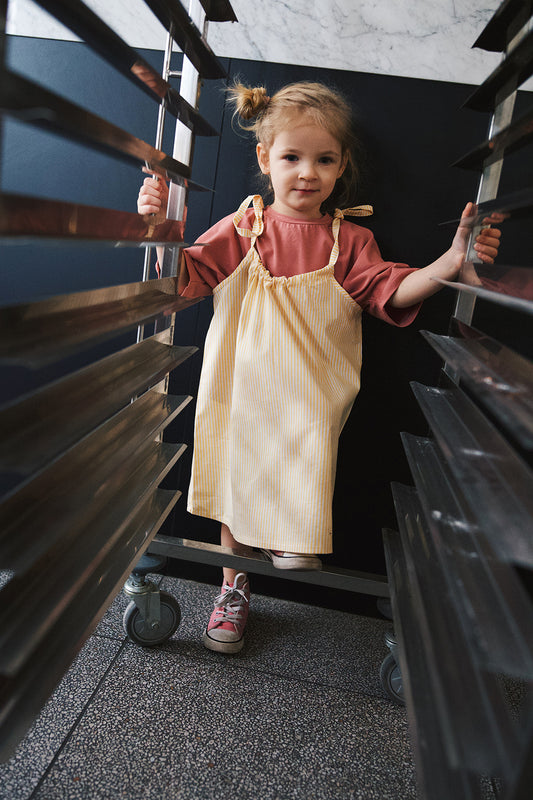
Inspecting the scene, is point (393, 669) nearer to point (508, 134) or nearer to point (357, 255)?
point (357, 255)

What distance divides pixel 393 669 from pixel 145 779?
0.49 m

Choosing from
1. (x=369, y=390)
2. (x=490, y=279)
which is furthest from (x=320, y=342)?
(x=490, y=279)

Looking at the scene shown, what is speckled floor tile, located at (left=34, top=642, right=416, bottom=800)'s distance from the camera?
0.96 m

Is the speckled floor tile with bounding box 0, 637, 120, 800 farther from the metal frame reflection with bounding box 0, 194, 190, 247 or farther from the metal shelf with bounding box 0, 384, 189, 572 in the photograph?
the metal frame reflection with bounding box 0, 194, 190, 247

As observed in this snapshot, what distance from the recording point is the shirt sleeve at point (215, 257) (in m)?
Result: 1.30

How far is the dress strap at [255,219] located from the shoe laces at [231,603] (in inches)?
28.9

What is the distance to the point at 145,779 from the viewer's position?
37.5 inches

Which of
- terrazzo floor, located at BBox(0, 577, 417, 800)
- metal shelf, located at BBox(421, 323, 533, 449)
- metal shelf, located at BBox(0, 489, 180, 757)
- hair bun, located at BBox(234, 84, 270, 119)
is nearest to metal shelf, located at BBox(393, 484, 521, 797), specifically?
metal shelf, located at BBox(421, 323, 533, 449)

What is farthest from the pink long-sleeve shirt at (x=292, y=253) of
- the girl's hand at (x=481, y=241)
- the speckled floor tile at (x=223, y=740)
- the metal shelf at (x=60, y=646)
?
the speckled floor tile at (x=223, y=740)

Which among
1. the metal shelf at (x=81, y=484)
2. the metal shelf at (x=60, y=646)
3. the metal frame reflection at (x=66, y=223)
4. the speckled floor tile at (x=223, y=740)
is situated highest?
the metal frame reflection at (x=66, y=223)

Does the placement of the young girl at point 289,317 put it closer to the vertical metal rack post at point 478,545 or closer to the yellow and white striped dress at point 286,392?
the yellow and white striped dress at point 286,392

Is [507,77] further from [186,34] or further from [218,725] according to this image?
[218,725]

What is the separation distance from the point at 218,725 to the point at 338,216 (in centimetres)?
99

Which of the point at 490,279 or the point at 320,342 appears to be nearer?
the point at 490,279
